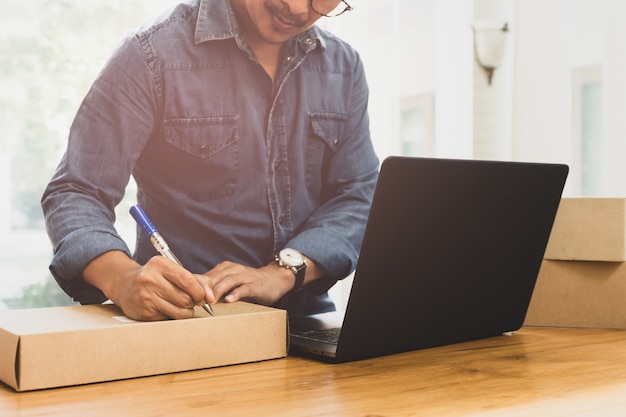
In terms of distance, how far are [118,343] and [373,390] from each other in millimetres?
289

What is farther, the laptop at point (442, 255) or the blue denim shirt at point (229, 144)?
the blue denim shirt at point (229, 144)

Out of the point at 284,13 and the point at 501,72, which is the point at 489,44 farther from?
the point at 284,13

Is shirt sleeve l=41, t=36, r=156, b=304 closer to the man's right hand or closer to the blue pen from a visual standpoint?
the blue pen

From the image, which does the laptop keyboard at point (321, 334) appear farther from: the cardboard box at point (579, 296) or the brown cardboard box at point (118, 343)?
the cardboard box at point (579, 296)

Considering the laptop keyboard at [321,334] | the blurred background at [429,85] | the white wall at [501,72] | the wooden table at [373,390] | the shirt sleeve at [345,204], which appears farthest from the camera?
the blurred background at [429,85]

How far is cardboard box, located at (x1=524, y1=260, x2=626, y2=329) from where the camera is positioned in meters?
1.33

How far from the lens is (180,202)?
1518mm

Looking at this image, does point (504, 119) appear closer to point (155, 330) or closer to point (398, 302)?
point (398, 302)

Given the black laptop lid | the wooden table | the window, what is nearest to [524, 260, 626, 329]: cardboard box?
the black laptop lid

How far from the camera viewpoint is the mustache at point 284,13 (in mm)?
1404

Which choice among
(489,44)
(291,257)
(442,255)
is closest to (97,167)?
(291,257)

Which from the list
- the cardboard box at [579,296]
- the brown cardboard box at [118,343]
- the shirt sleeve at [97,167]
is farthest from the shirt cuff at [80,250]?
the cardboard box at [579,296]

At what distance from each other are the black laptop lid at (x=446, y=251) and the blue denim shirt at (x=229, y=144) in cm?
35

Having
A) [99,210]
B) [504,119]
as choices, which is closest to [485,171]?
[99,210]
